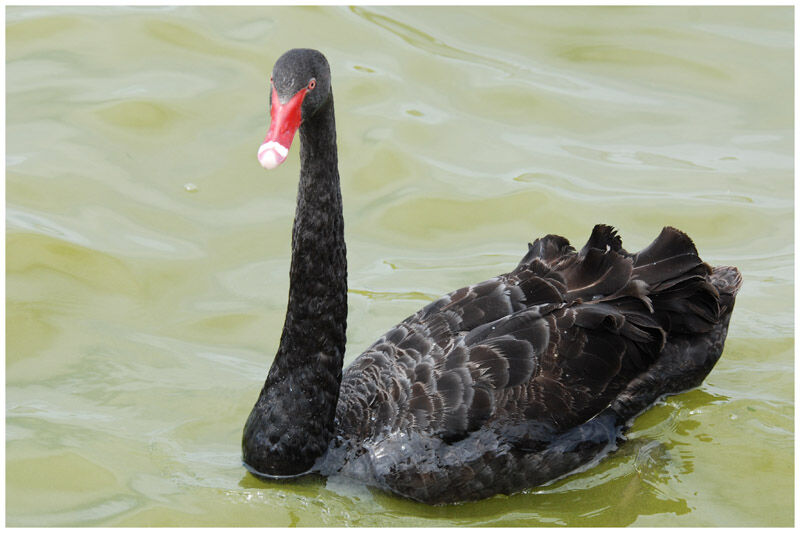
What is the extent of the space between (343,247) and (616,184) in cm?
374

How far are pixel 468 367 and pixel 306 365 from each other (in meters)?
0.75

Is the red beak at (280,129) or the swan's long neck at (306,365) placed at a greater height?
the red beak at (280,129)

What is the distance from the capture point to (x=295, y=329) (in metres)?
5.03

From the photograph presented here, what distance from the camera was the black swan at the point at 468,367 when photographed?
4867 millimetres

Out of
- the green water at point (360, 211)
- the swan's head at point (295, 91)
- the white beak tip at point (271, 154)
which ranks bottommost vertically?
the green water at point (360, 211)

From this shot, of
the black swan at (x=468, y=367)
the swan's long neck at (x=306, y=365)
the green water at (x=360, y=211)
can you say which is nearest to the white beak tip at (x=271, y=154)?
the black swan at (x=468, y=367)

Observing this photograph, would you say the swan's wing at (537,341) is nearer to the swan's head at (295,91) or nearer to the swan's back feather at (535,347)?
the swan's back feather at (535,347)

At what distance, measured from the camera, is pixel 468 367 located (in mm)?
5027

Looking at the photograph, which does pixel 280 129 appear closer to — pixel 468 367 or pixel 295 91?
pixel 295 91

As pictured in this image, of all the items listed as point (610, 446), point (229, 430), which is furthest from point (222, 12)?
point (610, 446)

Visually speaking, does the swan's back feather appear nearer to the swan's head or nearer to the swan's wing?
the swan's wing

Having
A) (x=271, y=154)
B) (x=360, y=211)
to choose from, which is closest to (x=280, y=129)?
(x=271, y=154)

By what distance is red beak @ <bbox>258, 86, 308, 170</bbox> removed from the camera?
393cm

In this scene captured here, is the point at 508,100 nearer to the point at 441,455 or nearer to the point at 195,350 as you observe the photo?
the point at 195,350
